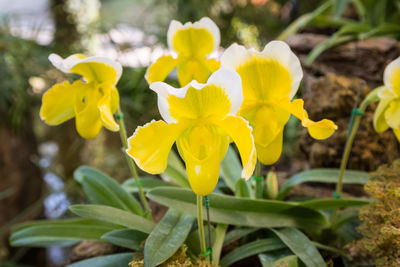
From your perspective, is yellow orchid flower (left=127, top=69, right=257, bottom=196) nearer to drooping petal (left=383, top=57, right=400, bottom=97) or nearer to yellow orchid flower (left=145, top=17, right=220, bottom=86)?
yellow orchid flower (left=145, top=17, right=220, bottom=86)

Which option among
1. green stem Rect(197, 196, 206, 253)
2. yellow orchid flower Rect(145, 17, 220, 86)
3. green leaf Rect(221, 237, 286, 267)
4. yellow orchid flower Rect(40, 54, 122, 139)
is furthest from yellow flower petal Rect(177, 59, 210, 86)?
green leaf Rect(221, 237, 286, 267)

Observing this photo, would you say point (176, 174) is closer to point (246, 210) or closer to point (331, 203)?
point (246, 210)

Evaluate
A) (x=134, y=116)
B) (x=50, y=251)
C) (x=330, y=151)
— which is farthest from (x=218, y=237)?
(x=50, y=251)

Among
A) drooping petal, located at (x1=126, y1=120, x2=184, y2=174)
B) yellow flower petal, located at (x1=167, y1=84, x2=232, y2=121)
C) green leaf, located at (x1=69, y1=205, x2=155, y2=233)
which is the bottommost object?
green leaf, located at (x1=69, y1=205, x2=155, y2=233)

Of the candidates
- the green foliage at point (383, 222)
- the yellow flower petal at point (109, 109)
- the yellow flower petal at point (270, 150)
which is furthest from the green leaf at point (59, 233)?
the green foliage at point (383, 222)

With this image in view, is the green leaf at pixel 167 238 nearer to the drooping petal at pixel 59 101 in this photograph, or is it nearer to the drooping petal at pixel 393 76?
the drooping petal at pixel 59 101

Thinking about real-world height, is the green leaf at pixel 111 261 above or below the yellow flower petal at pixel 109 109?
below
